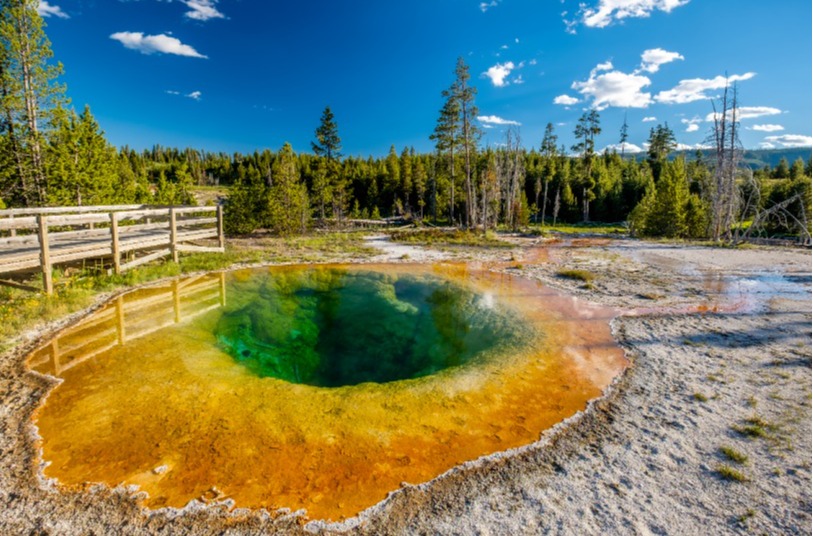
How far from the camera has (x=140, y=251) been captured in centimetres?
1599

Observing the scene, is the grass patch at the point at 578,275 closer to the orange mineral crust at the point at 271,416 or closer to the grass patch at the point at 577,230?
the orange mineral crust at the point at 271,416

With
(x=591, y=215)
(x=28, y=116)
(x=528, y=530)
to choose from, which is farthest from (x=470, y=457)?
(x=591, y=215)

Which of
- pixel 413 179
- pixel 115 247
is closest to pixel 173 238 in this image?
pixel 115 247

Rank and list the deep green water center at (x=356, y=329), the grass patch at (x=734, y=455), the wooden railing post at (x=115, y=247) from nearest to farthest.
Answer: the grass patch at (x=734, y=455) → the deep green water center at (x=356, y=329) → the wooden railing post at (x=115, y=247)

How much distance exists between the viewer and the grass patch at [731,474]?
418 centimetres

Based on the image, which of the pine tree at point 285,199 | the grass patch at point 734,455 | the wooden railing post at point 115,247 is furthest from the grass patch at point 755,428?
the pine tree at point 285,199

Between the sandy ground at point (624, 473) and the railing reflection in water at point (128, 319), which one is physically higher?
the railing reflection in water at point (128, 319)

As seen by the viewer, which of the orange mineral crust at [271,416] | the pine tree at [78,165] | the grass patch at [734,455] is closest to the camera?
the orange mineral crust at [271,416]

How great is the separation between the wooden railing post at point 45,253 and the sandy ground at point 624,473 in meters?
3.22

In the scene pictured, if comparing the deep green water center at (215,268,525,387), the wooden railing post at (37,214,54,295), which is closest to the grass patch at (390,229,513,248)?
the deep green water center at (215,268,525,387)

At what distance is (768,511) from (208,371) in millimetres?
7846

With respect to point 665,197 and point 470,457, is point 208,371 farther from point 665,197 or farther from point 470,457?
point 665,197

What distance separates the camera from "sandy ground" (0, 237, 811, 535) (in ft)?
11.7

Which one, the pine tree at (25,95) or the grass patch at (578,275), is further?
the pine tree at (25,95)
